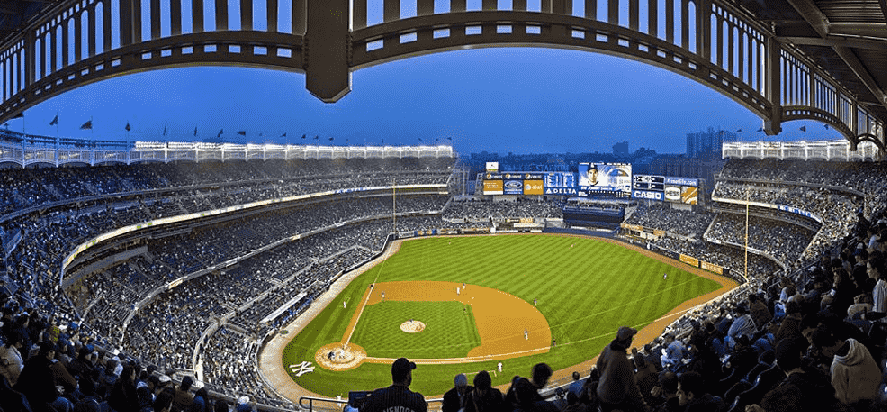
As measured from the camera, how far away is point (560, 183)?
68.1 metres

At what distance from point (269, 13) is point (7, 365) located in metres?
4.91

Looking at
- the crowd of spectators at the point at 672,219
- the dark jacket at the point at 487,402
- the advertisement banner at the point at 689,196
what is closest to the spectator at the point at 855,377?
the dark jacket at the point at 487,402

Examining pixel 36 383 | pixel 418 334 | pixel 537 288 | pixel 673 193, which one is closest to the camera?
A: pixel 36 383

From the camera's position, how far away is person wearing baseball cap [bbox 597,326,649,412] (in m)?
4.62

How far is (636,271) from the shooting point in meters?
40.8

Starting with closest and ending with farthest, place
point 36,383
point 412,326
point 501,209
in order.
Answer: point 36,383
point 412,326
point 501,209

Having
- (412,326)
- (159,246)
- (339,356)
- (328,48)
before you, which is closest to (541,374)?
(328,48)

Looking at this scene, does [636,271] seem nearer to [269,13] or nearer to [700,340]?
[700,340]

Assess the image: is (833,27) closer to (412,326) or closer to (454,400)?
(454,400)

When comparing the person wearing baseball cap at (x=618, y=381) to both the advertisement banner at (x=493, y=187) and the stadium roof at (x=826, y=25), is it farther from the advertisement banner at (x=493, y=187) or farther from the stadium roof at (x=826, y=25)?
the advertisement banner at (x=493, y=187)

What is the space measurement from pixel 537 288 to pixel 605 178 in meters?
33.6

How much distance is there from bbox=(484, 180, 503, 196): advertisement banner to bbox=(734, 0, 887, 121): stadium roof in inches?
2279

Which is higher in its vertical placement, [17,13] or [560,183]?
[17,13]

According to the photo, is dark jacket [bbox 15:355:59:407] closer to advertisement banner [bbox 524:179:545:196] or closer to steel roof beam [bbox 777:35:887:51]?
steel roof beam [bbox 777:35:887:51]
